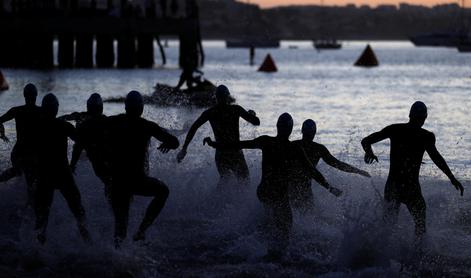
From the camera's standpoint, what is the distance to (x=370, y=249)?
931cm

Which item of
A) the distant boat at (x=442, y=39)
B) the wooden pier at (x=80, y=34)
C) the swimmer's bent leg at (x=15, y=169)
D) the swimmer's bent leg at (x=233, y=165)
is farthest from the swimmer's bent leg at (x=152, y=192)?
the distant boat at (x=442, y=39)

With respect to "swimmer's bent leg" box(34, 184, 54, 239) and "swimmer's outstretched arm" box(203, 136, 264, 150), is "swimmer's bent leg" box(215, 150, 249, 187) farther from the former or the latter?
"swimmer's bent leg" box(34, 184, 54, 239)

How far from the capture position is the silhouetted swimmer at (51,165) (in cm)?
886

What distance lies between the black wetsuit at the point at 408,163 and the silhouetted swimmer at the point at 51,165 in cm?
306

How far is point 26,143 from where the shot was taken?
9.38 meters

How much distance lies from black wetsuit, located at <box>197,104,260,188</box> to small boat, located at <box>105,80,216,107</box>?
63.2ft

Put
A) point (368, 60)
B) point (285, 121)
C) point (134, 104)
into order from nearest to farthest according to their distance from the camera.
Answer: point (134, 104)
point (285, 121)
point (368, 60)

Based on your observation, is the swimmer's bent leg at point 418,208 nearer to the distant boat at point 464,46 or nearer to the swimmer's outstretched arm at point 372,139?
the swimmer's outstretched arm at point 372,139

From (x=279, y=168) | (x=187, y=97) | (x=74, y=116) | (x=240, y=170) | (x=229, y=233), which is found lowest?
(x=187, y=97)

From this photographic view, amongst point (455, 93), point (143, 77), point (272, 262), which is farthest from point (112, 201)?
point (143, 77)

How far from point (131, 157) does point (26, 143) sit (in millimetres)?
1351

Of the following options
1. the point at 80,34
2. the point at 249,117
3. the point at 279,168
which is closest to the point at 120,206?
the point at 279,168

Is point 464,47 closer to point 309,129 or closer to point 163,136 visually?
point 309,129

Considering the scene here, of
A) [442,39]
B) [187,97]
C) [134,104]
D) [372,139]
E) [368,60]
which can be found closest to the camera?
[134,104]
